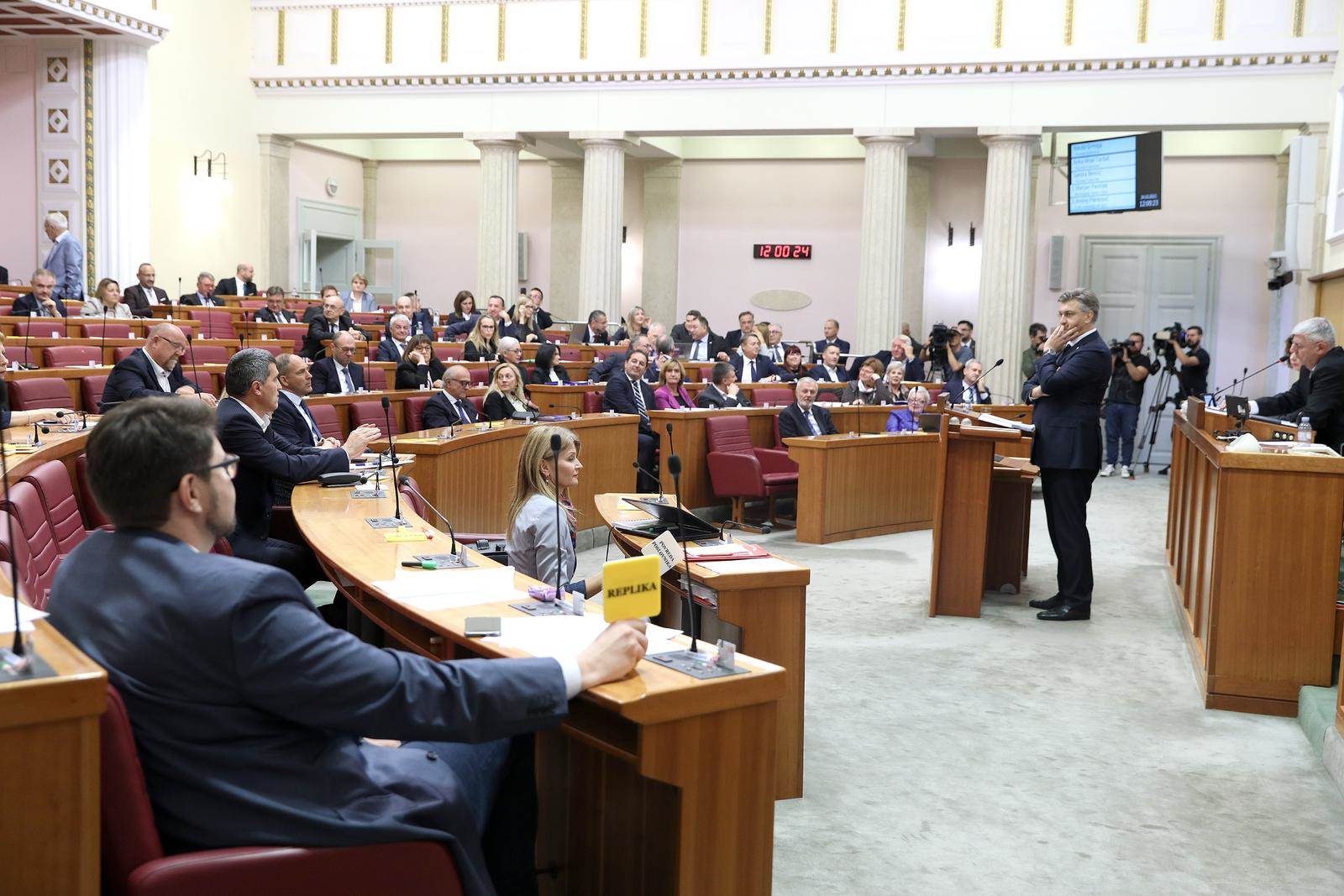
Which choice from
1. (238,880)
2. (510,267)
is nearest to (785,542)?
(238,880)

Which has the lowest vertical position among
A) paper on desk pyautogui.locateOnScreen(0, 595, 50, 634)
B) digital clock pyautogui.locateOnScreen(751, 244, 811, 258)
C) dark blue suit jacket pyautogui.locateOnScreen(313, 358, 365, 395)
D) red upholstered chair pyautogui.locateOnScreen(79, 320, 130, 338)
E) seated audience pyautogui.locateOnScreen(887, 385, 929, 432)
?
seated audience pyautogui.locateOnScreen(887, 385, 929, 432)

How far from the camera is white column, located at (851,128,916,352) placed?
43.8 ft

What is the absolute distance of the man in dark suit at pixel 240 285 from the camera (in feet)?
45.6

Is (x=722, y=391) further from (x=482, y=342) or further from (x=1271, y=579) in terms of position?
(x=1271, y=579)

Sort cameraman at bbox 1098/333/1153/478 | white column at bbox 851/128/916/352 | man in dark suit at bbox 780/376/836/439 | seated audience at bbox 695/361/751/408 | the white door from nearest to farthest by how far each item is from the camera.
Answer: man in dark suit at bbox 780/376/836/439 < seated audience at bbox 695/361/751/408 < cameraman at bbox 1098/333/1153/478 < white column at bbox 851/128/916/352 < the white door

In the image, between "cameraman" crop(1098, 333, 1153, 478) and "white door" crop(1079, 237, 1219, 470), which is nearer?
"cameraman" crop(1098, 333, 1153, 478)

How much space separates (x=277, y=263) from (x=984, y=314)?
9060 millimetres

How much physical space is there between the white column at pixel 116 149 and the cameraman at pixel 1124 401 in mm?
10519

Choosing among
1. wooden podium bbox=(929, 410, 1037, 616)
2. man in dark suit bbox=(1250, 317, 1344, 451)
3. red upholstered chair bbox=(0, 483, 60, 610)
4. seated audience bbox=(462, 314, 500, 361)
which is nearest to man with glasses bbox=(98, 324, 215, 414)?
red upholstered chair bbox=(0, 483, 60, 610)

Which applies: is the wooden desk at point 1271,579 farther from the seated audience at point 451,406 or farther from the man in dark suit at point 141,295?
the man in dark suit at point 141,295

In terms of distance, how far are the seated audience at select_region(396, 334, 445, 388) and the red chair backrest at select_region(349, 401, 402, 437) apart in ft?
6.36

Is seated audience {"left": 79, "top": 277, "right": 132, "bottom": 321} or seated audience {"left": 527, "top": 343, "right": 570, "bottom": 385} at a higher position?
seated audience {"left": 79, "top": 277, "right": 132, "bottom": 321}

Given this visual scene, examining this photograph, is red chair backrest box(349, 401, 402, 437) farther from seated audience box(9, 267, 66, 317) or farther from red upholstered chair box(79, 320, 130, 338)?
seated audience box(9, 267, 66, 317)

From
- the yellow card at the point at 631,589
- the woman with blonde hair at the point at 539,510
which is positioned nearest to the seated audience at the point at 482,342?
the woman with blonde hair at the point at 539,510
